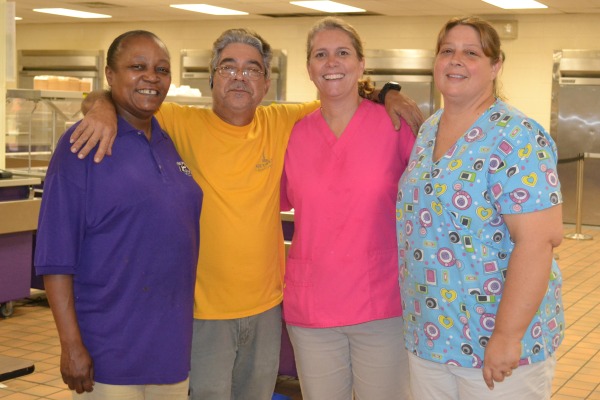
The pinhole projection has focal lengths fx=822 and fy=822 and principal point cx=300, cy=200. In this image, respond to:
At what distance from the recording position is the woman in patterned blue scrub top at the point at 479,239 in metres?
1.93

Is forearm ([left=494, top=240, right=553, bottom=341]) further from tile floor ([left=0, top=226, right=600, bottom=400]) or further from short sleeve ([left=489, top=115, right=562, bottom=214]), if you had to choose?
tile floor ([left=0, top=226, right=600, bottom=400])

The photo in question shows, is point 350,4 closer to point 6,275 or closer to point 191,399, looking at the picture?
point 6,275

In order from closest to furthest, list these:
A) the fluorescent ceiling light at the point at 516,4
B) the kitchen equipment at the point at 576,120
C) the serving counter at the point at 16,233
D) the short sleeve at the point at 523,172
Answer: the short sleeve at the point at 523,172
the serving counter at the point at 16,233
the fluorescent ceiling light at the point at 516,4
the kitchen equipment at the point at 576,120

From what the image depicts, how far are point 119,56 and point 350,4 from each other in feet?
27.3

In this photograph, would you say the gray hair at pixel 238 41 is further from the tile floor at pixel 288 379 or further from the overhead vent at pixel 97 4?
the overhead vent at pixel 97 4

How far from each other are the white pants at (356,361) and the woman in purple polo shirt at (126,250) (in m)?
0.43

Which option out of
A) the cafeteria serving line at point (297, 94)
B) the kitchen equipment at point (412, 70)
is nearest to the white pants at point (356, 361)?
the cafeteria serving line at point (297, 94)

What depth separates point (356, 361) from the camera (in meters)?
2.45

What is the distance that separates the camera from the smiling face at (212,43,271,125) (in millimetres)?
2434

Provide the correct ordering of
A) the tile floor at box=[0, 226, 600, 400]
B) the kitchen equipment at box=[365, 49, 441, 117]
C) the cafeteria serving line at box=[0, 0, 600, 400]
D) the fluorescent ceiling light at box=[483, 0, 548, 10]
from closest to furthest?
1. the tile floor at box=[0, 226, 600, 400]
2. the cafeteria serving line at box=[0, 0, 600, 400]
3. the fluorescent ceiling light at box=[483, 0, 548, 10]
4. the kitchen equipment at box=[365, 49, 441, 117]

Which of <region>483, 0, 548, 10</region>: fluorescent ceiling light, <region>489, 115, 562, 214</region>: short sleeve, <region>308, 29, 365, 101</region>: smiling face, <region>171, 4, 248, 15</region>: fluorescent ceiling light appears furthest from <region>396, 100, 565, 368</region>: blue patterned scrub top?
<region>171, 4, 248, 15</region>: fluorescent ceiling light

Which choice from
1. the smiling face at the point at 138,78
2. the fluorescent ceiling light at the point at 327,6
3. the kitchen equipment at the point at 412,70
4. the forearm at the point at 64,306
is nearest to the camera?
the forearm at the point at 64,306

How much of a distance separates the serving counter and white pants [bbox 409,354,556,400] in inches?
151

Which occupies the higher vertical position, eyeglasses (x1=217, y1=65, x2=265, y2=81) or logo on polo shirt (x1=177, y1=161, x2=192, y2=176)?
eyeglasses (x1=217, y1=65, x2=265, y2=81)
